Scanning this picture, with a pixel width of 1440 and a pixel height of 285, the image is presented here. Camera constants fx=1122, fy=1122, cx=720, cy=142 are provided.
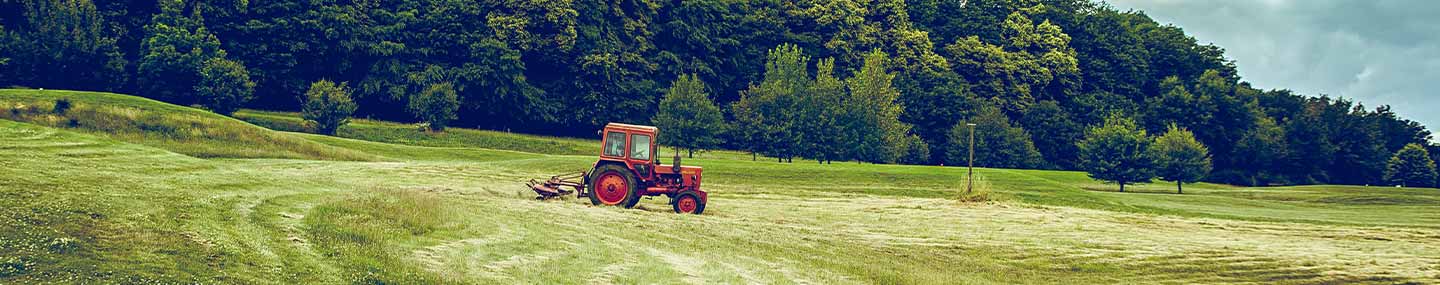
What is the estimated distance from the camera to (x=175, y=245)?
471 inches

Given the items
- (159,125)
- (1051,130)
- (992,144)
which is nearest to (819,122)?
(992,144)

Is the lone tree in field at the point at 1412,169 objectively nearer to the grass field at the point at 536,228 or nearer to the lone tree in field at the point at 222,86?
the grass field at the point at 536,228

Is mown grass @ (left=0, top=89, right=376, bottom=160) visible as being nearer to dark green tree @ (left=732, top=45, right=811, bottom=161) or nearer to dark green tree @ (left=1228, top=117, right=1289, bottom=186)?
dark green tree @ (left=732, top=45, right=811, bottom=161)

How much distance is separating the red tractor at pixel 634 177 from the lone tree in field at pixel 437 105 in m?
32.4

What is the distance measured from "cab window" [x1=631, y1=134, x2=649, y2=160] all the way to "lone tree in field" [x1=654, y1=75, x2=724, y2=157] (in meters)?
24.3

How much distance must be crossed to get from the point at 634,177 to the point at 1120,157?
103 ft

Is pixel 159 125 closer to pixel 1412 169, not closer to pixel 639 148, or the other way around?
pixel 639 148

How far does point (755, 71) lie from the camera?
75.8 metres

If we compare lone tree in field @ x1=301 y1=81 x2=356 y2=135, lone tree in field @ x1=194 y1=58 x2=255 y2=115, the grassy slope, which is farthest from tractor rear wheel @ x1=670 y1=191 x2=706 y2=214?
lone tree in field @ x1=194 y1=58 x2=255 y2=115

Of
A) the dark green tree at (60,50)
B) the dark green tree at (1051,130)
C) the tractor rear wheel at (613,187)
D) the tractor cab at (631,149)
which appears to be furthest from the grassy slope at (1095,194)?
the dark green tree at (1051,130)

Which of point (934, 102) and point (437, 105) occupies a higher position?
point (934, 102)

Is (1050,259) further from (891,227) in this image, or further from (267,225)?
(267,225)

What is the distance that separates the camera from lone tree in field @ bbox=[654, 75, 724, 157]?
5081 centimetres

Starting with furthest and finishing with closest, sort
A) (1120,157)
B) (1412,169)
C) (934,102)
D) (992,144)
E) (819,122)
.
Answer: (1412,169), (934,102), (992,144), (819,122), (1120,157)
